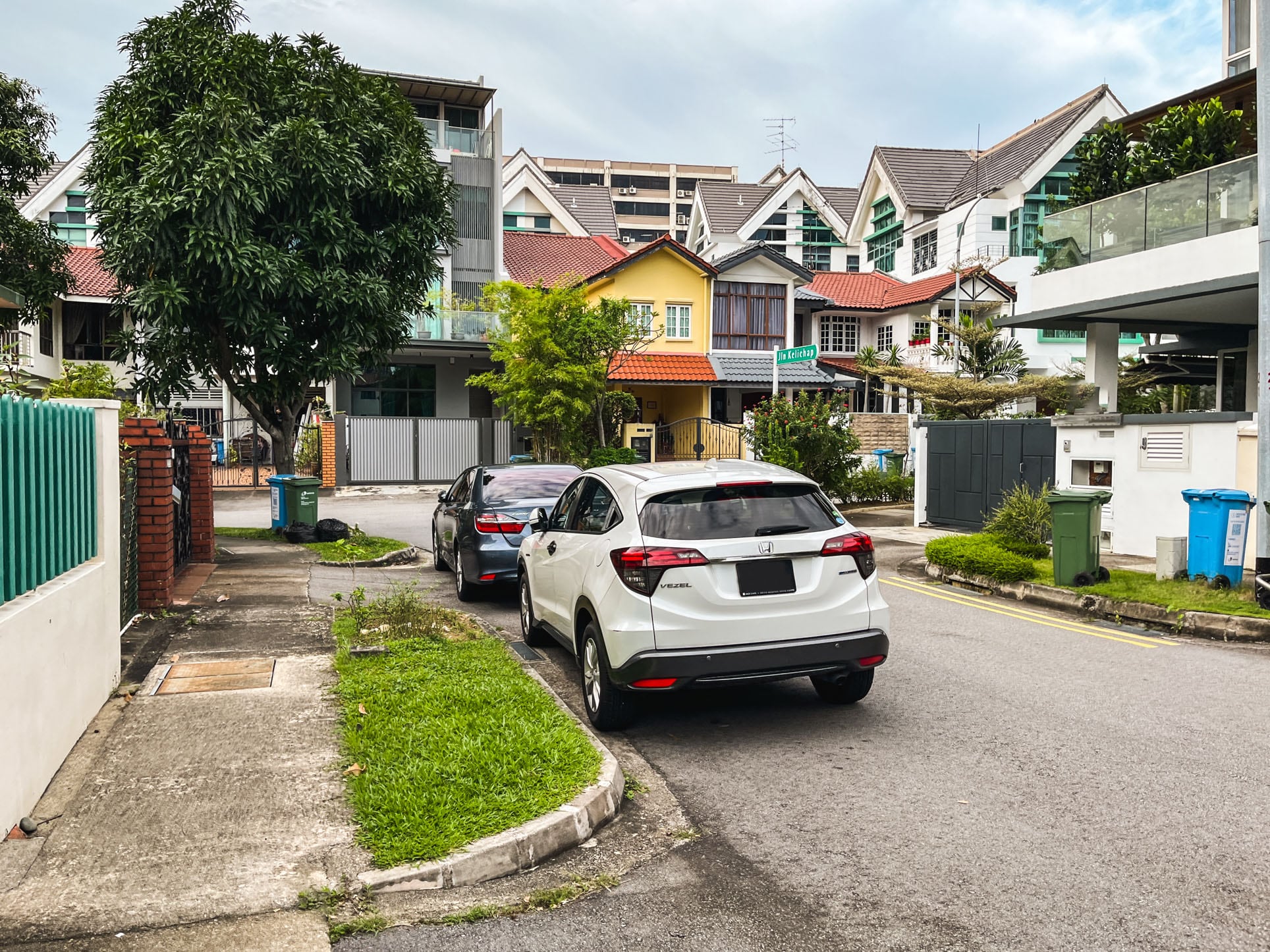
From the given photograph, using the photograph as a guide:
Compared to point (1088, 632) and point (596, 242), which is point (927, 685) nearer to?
point (1088, 632)

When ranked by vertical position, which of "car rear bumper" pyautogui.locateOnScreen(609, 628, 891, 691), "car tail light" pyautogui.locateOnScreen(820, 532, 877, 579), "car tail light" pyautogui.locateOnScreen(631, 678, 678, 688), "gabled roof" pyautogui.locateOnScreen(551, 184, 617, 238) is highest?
"gabled roof" pyautogui.locateOnScreen(551, 184, 617, 238)

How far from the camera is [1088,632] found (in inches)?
388

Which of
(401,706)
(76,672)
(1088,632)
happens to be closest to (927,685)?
(1088,632)

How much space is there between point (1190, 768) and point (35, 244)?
19.9 meters

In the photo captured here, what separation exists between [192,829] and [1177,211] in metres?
15.9

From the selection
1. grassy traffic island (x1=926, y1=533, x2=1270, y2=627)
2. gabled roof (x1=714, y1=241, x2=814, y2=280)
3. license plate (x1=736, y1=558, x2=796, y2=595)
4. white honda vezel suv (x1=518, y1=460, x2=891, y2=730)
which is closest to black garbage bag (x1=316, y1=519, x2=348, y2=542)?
grassy traffic island (x1=926, y1=533, x2=1270, y2=627)

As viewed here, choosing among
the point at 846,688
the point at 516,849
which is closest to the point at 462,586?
the point at 846,688

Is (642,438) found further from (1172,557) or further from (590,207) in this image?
(590,207)

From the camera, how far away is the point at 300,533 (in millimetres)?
16422

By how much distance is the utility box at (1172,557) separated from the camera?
1148 centimetres

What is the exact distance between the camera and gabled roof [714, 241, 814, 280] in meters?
35.8

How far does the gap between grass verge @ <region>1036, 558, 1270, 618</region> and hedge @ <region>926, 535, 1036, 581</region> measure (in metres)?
0.33

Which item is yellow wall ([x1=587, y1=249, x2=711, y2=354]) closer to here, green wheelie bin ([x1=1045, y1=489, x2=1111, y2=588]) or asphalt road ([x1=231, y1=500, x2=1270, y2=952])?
green wheelie bin ([x1=1045, y1=489, x2=1111, y2=588])

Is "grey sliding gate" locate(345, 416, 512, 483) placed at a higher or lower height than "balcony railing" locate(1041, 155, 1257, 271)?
lower
